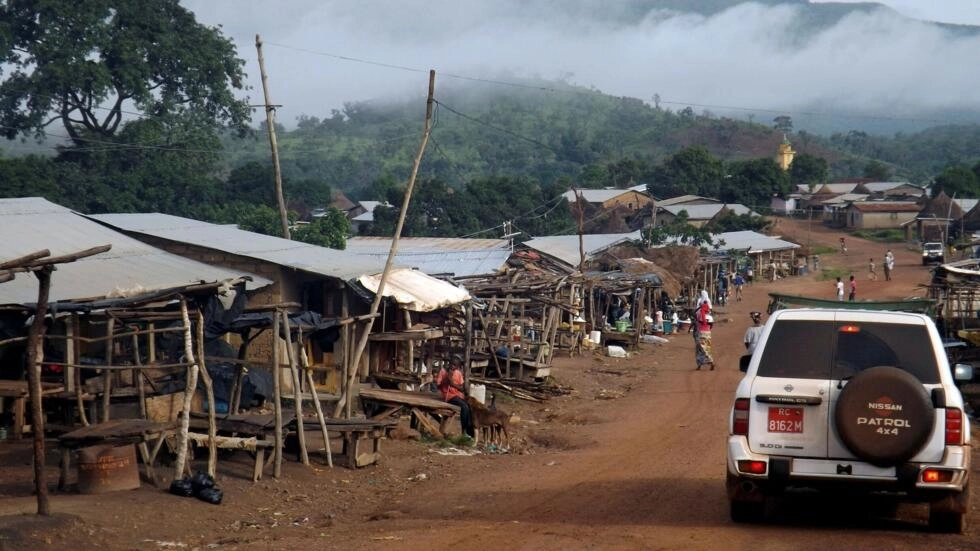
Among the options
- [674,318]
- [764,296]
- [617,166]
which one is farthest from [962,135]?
[674,318]

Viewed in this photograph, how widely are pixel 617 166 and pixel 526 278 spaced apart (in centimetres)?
6244

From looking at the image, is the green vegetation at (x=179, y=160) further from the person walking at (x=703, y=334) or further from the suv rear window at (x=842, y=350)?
the suv rear window at (x=842, y=350)

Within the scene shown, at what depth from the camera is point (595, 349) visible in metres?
32.3

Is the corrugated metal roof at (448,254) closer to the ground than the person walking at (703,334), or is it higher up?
higher up

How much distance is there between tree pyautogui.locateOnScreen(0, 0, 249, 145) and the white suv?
1847 inches

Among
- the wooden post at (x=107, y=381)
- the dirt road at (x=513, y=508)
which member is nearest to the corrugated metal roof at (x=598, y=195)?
the dirt road at (x=513, y=508)

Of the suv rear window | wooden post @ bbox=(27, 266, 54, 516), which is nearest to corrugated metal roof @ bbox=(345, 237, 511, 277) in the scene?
wooden post @ bbox=(27, 266, 54, 516)

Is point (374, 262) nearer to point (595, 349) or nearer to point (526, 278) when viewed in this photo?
point (526, 278)

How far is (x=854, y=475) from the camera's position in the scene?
865 cm

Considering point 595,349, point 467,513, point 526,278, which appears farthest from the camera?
point 595,349

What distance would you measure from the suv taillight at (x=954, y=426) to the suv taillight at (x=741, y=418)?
1.47 meters

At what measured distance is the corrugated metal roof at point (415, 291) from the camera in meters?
18.7

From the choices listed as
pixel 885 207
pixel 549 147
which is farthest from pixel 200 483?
pixel 549 147

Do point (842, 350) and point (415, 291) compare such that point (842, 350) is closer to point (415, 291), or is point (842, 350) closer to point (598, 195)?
point (415, 291)
